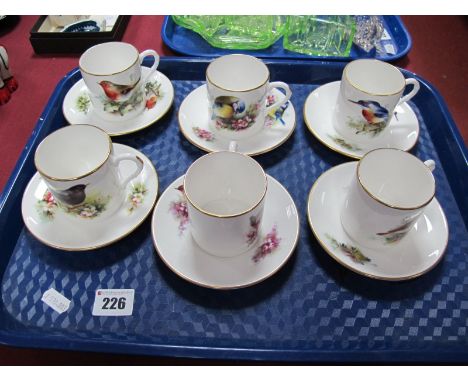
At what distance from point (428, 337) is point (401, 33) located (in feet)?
2.60

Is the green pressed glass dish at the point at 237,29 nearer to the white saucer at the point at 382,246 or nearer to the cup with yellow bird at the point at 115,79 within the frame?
the cup with yellow bird at the point at 115,79

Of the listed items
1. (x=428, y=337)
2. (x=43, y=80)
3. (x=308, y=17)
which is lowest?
(x=428, y=337)

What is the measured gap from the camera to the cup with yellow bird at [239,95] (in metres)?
0.70

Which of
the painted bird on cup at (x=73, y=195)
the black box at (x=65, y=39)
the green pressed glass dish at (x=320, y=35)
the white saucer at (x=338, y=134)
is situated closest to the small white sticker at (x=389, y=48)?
the green pressed glass dish at (x=320, y=35)

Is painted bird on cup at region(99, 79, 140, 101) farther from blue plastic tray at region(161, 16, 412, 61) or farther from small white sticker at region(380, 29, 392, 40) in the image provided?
small white sticker at region(380, 29, 392, 40)

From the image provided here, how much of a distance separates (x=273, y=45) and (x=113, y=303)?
30.2 inches

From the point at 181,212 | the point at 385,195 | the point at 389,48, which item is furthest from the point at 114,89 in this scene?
the point at 389,48

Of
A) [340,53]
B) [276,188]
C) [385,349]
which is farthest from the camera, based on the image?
[340,53]

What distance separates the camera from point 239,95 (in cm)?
69

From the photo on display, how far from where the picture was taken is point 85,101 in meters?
0.83

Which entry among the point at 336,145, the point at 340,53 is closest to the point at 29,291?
the point at 336,145

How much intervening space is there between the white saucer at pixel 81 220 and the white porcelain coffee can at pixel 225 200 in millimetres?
109

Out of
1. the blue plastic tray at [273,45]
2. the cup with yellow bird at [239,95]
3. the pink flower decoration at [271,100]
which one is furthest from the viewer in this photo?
the blue plastic tray at [273,45]

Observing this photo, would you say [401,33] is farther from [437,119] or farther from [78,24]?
→ [78,24]
